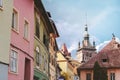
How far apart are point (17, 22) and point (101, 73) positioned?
4007 centimetres

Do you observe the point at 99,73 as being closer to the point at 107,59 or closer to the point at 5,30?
the point at 107,59

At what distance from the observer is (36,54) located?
1093 inches

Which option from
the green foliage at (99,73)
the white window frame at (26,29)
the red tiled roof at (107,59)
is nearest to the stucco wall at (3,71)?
the white window frame at (26,29)

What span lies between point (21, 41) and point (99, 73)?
39.4m

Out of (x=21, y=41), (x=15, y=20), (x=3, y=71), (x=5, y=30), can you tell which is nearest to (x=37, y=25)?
(x=21, y=41)

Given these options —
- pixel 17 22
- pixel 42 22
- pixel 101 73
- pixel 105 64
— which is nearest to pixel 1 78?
pixel 17 22

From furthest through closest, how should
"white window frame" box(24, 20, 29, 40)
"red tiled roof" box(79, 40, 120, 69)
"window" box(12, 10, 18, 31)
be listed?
"red tiled roof" box(79, 40, 120, 69) → "white window frame" box(24, 20, 29, 40) → "window" box(12, 10, 18, 31)

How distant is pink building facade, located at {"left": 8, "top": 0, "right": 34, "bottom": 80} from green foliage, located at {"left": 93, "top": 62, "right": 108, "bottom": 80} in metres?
35.5

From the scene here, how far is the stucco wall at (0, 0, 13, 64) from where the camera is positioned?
16.9 meters

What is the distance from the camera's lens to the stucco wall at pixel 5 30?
16.9m

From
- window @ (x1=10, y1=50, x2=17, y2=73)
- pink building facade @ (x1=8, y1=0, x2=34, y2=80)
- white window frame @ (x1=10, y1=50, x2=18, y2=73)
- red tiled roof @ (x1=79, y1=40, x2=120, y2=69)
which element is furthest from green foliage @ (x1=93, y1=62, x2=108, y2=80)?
window @ (x1=10, y1=50, x2=17, y2=73)

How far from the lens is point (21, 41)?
2150cm

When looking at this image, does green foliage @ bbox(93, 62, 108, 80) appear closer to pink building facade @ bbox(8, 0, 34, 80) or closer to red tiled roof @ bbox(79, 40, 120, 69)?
red tiled roof @ bbox(79, 40, 120, 69)

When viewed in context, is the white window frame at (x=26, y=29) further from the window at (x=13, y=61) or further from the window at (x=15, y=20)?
the window at (x=13, y=61)
